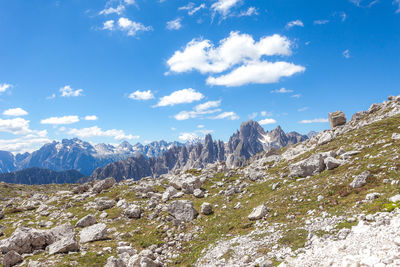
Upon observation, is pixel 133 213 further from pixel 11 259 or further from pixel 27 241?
pixel 11 259

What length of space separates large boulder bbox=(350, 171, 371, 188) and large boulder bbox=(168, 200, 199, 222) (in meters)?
19.5

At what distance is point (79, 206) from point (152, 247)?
27.3m

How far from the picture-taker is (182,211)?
29547 millimetres

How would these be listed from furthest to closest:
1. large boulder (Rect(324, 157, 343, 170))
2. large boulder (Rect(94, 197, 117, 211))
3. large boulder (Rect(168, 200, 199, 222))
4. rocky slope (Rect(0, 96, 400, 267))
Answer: large boulder (Rect(94, 197, 117, 211)) → large boulder (Rect(324, 157, 343, 170)) → large boulder (Rect(168, 200, 199, 222)) → rocky slope (Rect(0, 96, 400, 267))

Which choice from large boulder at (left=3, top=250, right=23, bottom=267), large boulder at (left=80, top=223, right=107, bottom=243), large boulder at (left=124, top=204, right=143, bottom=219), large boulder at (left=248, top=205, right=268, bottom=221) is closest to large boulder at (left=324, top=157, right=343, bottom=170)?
large boulder at (left=248, top=205, right=268, bottom=221)

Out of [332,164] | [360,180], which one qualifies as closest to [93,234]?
[360,180]

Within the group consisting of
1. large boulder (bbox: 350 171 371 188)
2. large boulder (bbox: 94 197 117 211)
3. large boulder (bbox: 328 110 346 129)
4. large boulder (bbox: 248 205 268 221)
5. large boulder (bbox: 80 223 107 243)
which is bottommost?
large boulder (bbox: 80 223 107 243)

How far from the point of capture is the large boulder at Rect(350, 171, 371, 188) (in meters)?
21.0

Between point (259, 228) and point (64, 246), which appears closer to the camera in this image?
point (259, 228)

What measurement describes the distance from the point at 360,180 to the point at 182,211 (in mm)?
21719

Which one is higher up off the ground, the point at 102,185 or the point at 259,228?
the point at 102,185

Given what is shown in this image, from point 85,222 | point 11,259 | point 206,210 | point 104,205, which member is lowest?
point 85,222

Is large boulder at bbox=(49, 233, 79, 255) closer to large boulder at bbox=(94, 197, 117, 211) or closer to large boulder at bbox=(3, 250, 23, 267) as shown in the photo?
large boulder at bbox=(3, 250, 23, 267)

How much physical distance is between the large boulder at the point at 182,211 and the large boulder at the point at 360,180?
1946 centimetres
